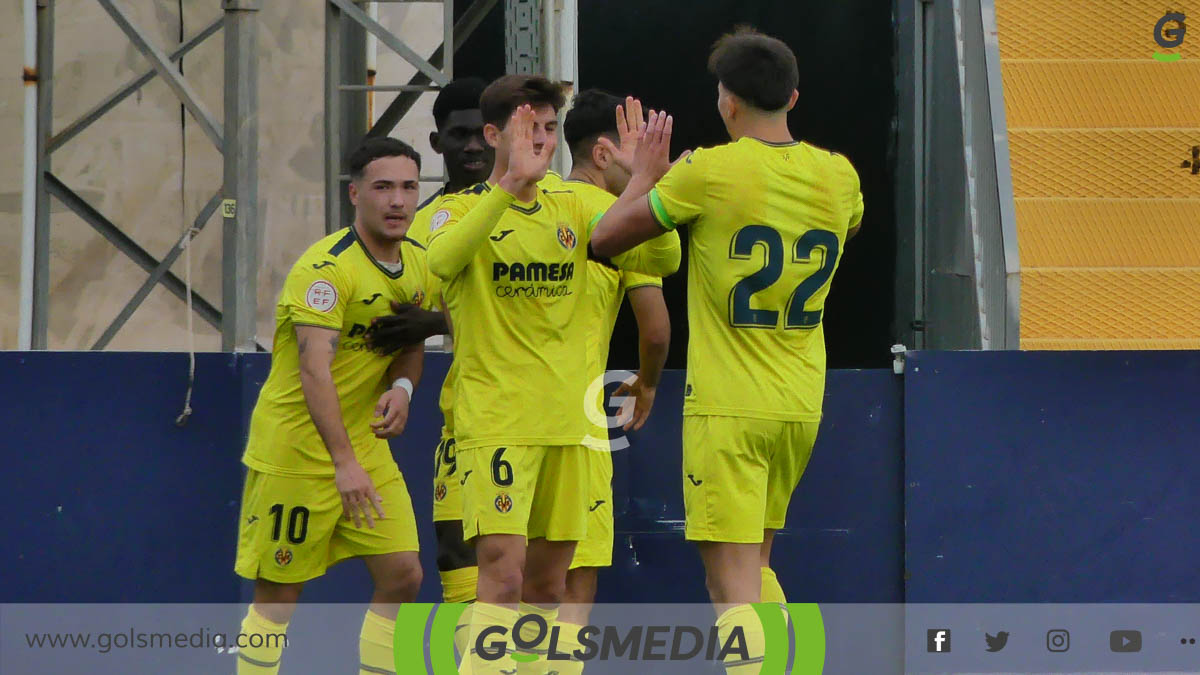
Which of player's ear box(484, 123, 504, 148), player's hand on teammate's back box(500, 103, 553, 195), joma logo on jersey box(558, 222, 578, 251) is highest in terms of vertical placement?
player's ear box(484, 123, 504, 148)

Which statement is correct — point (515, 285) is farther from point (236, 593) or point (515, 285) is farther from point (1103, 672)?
point (1103, 672)

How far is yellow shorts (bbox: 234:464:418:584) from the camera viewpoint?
5.51m

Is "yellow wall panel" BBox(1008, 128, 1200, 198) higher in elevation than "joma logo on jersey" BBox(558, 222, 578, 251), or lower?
higher

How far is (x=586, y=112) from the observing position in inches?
217

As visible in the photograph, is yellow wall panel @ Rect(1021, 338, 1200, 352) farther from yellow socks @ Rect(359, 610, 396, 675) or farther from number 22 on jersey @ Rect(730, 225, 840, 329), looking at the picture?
yellow socks @ Rect(359, 610, 396, 675)

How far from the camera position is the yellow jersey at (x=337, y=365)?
17.8ft

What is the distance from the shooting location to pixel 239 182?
6664 millimetres

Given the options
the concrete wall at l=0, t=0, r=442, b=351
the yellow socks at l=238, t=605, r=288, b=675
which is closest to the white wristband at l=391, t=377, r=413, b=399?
the yellow socks at l=238, t=605, r=288, b=675

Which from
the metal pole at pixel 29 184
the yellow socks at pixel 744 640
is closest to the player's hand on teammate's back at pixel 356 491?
the yellow socks at pixel 744 640

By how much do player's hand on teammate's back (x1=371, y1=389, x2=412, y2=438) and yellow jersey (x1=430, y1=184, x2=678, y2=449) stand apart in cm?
24

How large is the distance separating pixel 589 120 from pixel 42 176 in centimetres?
492

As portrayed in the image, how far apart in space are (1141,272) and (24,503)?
17.9ft

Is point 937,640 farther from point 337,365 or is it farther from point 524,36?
point 524,36

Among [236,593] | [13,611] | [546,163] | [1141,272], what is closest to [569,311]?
[546,163]
